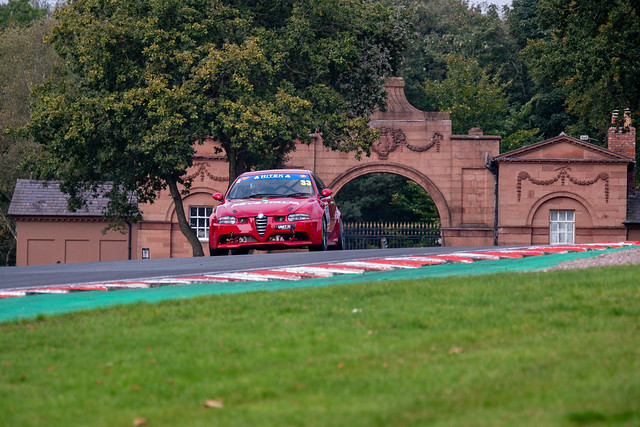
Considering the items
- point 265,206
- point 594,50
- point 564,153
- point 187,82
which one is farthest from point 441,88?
point 265,206

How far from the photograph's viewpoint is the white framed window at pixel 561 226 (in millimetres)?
43719

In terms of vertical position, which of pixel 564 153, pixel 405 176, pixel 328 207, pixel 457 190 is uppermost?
pixel 564 153

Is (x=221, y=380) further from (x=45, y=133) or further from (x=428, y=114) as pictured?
(x=428, y=114)

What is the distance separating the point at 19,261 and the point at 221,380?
4196cm

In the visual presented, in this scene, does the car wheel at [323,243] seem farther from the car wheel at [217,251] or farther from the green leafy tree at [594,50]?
the green leafy tree at [594,50]

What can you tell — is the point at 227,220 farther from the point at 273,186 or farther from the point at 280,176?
the point at 280,176

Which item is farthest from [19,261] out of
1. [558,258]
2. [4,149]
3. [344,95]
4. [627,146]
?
[558,258]

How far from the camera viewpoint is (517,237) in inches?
1732

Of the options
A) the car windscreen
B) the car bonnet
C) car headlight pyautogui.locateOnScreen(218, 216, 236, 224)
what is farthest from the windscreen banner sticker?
car headlight pyautogui.locateOnScreen(218, 216, 236, 224)

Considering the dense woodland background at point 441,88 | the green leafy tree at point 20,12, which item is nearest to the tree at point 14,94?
the dense woodland background at point 441,88

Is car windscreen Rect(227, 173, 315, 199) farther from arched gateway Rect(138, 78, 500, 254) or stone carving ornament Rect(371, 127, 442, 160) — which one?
stone carving ornament Rect(371, 127, 442, 160)

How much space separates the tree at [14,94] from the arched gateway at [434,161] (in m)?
19.3

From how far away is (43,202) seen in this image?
1845 inches

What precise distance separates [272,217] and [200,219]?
25.8 m
